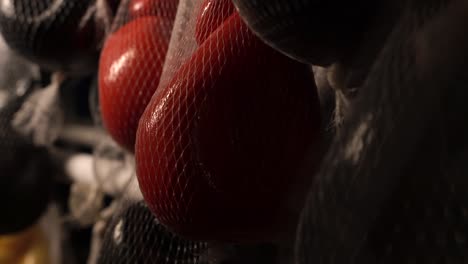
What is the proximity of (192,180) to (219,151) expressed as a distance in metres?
0.03

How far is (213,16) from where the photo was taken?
382 millimetres

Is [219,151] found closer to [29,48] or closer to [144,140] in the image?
[144,140]

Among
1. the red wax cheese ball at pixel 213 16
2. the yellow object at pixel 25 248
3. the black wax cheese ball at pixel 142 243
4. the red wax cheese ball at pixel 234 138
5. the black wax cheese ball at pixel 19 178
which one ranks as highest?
the red wax cheese ball at pixel 213 16

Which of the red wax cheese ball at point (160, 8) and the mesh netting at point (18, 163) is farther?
the mesh netting at point (18, 163)

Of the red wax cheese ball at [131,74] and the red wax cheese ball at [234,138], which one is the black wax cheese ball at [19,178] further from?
the red wax cheese ball at [234,138]

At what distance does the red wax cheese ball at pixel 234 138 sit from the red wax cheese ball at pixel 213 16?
0.8 inches

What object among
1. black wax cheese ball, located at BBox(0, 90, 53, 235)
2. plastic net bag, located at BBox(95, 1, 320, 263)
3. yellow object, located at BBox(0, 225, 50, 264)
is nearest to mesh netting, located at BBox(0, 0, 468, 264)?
plastic net bag, located at BBox(95, 1, 320, 263)

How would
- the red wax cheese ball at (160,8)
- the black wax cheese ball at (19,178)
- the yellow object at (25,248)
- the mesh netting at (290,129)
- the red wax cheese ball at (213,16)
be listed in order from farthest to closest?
the yellow object at (25,248) < the black wax cheese ball at (19,178) < the red wax cheese ball at (160,8) < the red wax cheese ball at (213,16) < the mesh netting at (290,129)

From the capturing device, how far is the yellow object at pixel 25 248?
0.83 m

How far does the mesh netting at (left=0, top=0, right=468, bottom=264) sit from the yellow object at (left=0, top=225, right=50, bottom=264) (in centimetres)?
41

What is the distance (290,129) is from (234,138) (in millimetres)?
36

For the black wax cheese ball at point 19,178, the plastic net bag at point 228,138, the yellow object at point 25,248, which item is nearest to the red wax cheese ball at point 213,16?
the plastic net bag at point 228,138

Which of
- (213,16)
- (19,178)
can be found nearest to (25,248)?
(19,178)

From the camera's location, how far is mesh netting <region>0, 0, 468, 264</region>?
0.26 m
